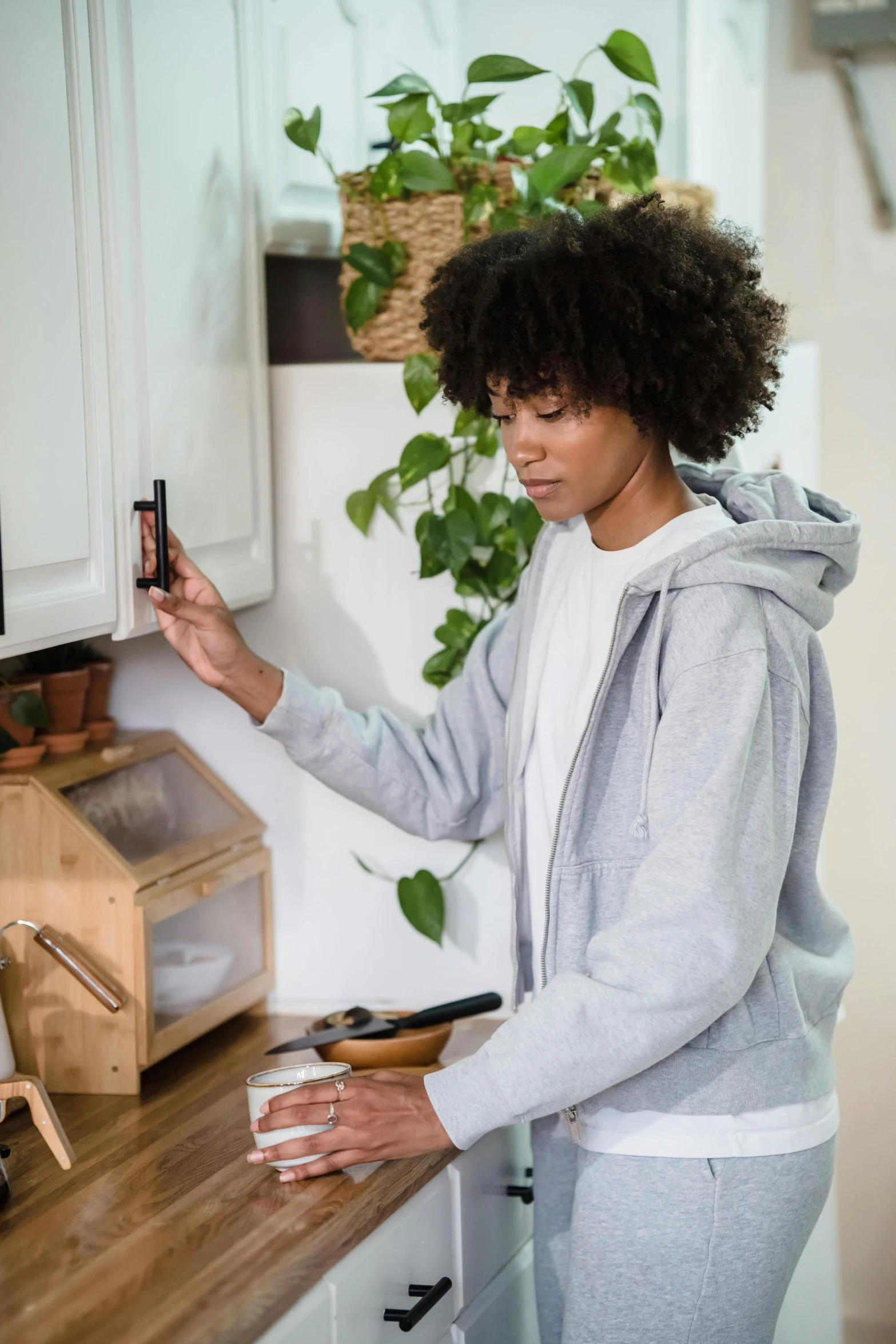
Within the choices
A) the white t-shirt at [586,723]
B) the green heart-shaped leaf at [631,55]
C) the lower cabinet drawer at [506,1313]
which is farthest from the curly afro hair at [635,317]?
the lower cabinet drawer at [506,1313]

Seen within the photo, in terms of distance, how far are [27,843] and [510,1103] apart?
660 millimetres

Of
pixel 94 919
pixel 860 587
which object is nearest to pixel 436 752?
pixel 94 919

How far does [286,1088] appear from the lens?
1255mm

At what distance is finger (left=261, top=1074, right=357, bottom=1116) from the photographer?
3.92ft

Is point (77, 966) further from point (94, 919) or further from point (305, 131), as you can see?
point (305, 131)

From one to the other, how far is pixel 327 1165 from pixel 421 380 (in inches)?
34.6

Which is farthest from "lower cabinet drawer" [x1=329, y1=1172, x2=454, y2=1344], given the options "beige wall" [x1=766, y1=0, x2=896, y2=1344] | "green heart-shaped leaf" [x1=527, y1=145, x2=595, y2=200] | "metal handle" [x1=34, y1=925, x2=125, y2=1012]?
"beige wall" [x1=766, y1=0, x2=896, y2=1344]

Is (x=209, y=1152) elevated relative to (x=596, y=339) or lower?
lower

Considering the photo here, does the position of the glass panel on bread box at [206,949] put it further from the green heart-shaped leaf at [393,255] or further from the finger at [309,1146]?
the green heart-shaped leaf at [393,255]

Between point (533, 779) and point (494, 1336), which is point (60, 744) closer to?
point (533, 779)

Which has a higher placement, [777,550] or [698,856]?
[777,550]

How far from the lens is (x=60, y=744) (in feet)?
5.38

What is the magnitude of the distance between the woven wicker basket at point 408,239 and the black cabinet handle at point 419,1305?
1.06 metres

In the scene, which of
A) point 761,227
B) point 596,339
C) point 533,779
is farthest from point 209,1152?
point 761,227
